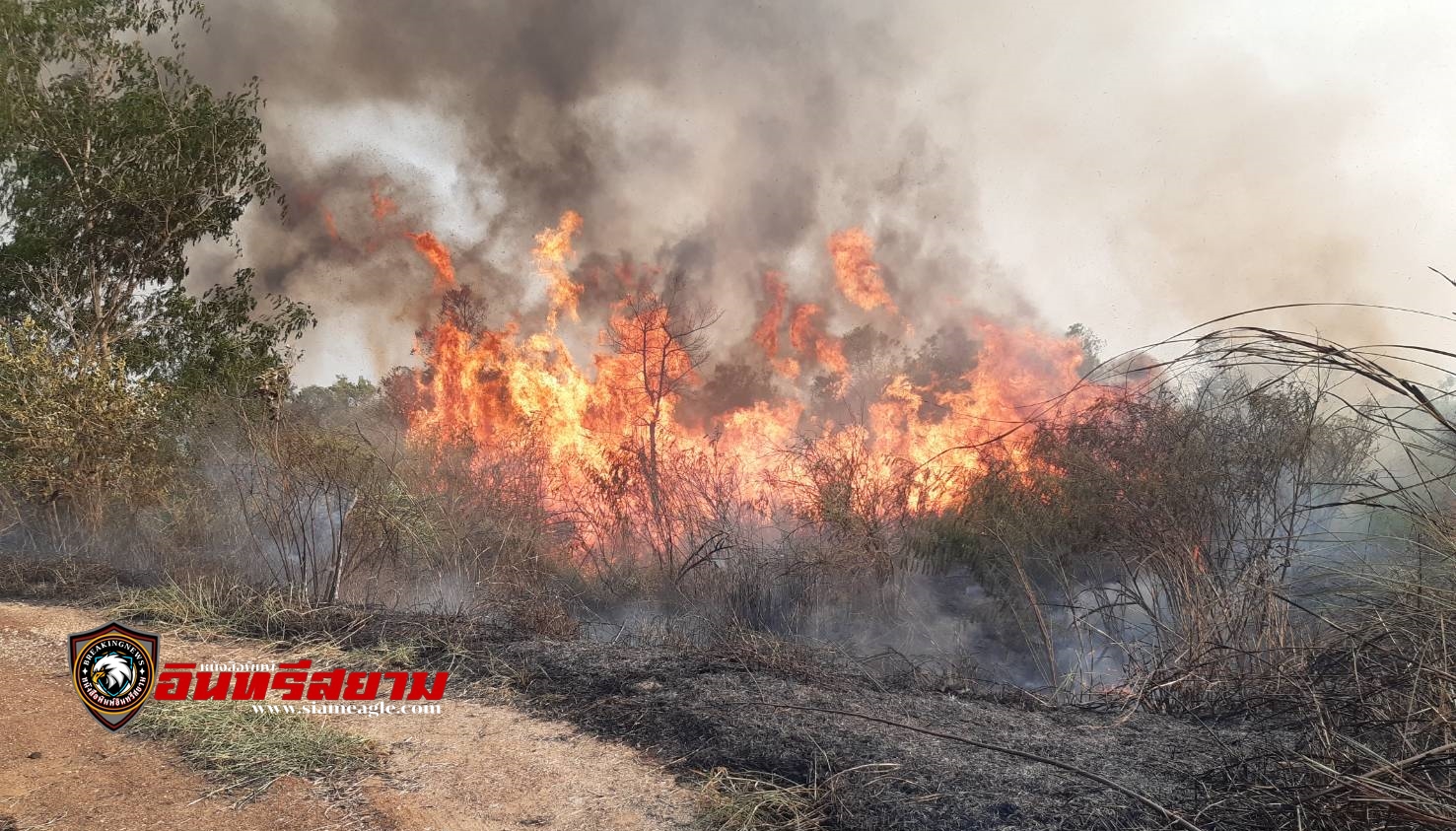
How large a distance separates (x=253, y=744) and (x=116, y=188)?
1466 centimetres

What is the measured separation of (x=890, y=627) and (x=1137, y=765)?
6.91 meters

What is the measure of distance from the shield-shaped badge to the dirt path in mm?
115

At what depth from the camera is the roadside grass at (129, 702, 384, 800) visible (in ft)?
14.0

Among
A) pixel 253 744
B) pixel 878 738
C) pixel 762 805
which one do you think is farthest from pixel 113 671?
pixel 878 738

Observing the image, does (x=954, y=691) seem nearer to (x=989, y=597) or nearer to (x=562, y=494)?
(x=989, y=597)

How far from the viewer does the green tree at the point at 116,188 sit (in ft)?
48.5

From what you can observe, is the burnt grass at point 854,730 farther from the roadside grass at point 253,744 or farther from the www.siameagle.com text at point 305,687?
the roadside grass at point 253,744

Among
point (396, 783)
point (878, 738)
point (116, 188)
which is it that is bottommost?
point (396, 783)

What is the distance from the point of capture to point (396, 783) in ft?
13.9

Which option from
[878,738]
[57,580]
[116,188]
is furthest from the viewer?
[116,188]

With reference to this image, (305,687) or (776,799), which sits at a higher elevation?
(305,687)

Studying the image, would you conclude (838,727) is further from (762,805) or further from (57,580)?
(57,580)

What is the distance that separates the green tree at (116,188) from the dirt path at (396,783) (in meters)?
12.3

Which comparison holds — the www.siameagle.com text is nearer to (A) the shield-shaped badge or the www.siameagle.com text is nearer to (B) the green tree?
(A) the shield-shaped badge
